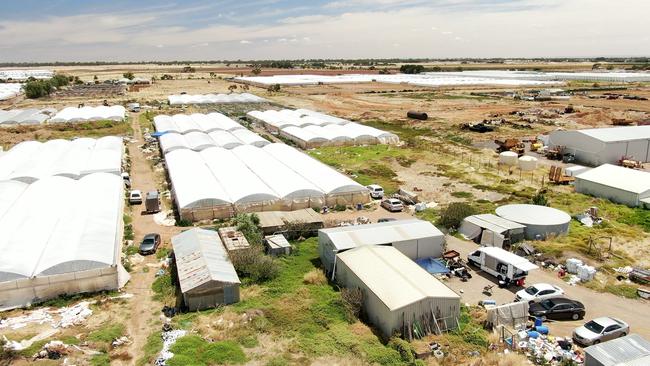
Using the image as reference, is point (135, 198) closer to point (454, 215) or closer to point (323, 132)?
point (454, 215)

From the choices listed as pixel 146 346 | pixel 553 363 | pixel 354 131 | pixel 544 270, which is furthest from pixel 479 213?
pixel 354 131

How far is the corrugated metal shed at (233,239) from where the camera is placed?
25.5m

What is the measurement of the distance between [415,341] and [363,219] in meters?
14.2

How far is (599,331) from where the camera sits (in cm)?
1838

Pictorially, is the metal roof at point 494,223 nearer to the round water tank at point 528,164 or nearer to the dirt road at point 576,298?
the dirt road at point 576,298

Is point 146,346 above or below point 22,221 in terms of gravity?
below

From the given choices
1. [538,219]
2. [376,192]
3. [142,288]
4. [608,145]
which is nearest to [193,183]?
[142,288]

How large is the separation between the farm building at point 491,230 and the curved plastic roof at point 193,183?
1653cm

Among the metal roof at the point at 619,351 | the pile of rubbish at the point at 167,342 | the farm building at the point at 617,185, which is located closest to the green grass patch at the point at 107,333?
the pile of rubbish at the point at 167,342

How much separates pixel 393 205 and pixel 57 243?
2187 cm

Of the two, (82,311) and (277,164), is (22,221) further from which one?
(277,164)

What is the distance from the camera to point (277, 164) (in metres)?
42.0

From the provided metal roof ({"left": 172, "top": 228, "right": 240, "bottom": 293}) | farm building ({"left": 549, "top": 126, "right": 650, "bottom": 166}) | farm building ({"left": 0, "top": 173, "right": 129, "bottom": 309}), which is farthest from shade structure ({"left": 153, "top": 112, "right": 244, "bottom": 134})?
farm building ({"left": 549, "top": 126, "right": 650, "bottom": 166})

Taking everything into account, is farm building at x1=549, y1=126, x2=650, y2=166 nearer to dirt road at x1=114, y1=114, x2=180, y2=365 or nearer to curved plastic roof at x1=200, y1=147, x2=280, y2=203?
curved plastic roof at x1=200, y1=147, x2=280, y2=203
